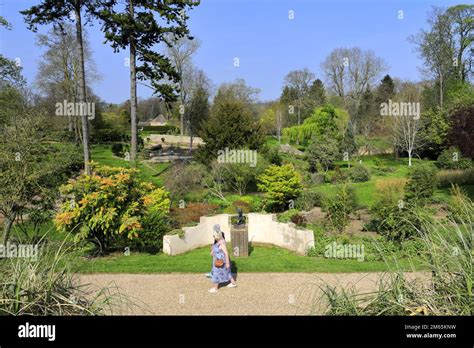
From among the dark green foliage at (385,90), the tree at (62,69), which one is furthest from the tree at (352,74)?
the tree at (62,69)

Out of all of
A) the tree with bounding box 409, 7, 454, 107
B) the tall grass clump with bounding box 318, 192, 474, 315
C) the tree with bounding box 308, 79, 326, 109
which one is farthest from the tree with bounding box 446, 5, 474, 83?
the tall grass clump with bounding box 318, 192, 474, 315

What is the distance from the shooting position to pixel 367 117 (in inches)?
1683

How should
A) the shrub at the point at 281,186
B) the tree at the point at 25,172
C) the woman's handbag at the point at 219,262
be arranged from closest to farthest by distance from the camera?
the woman's handbag at the point at 219,262, the tree at the point at 25,172, the shrub at the point at 281,186

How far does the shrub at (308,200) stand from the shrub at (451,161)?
1317cm

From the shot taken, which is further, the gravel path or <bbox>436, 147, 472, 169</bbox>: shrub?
<bbox>436, 147, 472, 169</bbox>: shrub

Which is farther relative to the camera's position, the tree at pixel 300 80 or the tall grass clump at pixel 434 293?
the tree at pixel 300 80

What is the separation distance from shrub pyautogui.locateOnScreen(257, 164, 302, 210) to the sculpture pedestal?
6.21 m

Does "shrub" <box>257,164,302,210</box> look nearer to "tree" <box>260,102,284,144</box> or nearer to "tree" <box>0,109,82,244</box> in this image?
"tree" <box>0,109,82,244</box>

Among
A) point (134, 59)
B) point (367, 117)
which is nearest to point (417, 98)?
point (367, 117)

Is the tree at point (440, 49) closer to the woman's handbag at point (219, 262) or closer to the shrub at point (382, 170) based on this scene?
the shrub at point (382, 170)

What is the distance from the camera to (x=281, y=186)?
1758cm

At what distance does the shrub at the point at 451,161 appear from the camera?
26.2m

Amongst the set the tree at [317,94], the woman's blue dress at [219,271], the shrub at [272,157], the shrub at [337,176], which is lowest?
the woman's blue dress at [219,271]

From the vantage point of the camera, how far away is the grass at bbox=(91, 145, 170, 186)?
2433cm
